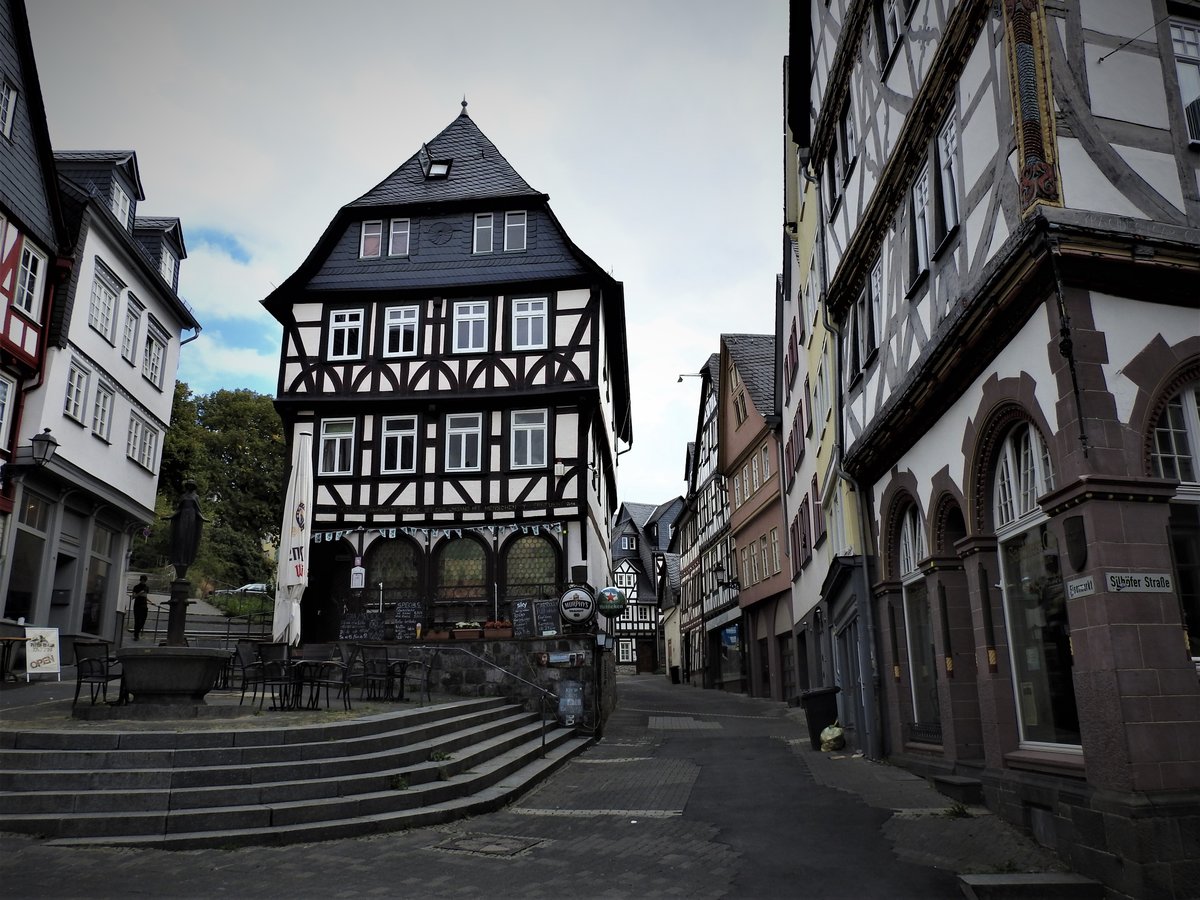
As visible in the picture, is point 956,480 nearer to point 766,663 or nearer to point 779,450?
point 779,450

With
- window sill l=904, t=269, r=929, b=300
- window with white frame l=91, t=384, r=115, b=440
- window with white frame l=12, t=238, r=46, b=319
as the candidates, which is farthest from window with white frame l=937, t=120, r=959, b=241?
window with white frame l=91, t=384, r=115, b=440

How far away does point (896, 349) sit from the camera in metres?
12.3

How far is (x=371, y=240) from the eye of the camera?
2608 centimetres

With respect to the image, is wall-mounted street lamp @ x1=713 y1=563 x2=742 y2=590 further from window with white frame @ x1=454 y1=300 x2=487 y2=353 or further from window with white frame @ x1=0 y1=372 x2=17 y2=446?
window with white frame @ x1=0 y1=372 x2=17 y2=446

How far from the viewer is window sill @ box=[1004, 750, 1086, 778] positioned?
7781 millimetres

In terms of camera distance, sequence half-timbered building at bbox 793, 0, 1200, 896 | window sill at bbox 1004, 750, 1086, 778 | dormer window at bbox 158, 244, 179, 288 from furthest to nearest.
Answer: dormer window at bbox 158, 244, 179, 288 → window sill at bbox 1004, 750, 1086, 778 → half-timbered building at bbox 793, 0, 1200, 896

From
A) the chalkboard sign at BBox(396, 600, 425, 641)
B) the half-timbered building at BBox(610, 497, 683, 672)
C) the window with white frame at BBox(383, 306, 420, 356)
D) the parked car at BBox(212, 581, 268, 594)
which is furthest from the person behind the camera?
the half-timbered building at BBox(610, 497, 683, 672)

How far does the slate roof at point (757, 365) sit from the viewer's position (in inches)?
1280

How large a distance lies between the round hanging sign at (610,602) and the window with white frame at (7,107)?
51.9ft

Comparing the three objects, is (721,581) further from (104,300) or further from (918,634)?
(918,634)

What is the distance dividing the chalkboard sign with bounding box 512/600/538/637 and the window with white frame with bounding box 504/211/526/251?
30.1 ft

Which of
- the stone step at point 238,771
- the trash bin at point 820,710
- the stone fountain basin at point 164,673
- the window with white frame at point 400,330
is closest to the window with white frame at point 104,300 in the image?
the window with white frame at point 400,330

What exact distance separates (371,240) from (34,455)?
10277mm

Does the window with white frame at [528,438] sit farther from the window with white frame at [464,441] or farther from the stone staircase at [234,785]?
the stone staircase at [234,785]
